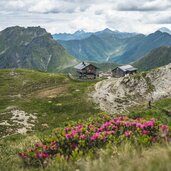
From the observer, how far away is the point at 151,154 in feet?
30.7

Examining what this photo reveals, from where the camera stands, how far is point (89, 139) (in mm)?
12047

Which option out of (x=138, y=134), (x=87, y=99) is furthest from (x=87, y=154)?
(x=87, y=99)

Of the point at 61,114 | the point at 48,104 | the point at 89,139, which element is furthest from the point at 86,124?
the point at 48,104

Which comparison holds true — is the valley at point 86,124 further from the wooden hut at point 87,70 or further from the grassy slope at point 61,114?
the wooden hut at point 87,70

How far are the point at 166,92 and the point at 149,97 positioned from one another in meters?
4.01

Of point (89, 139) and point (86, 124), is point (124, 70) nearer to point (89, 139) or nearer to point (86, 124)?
point (86, 124)

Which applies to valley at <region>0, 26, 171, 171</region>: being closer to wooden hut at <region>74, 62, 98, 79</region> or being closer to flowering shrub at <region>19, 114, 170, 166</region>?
flowering shrub at <region>19, 114, 170, 166</region>

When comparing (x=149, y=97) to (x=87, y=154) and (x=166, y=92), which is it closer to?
(x=166, y=92)

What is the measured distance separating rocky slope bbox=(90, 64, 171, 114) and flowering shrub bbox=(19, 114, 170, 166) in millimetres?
55408

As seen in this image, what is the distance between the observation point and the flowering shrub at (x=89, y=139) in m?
11.5

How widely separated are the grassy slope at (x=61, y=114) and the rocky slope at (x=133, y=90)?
4056 mm

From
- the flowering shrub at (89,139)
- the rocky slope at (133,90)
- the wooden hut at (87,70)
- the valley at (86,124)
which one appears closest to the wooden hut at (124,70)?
the wooden hut at (87,70)

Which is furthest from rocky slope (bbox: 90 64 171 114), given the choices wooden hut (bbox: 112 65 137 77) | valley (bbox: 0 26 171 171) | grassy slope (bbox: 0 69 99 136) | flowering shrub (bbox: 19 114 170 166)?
wooden hut (bbox: 112 65 137 77)

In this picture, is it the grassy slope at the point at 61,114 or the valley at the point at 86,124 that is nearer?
the grassy slope at the point at 61,114
